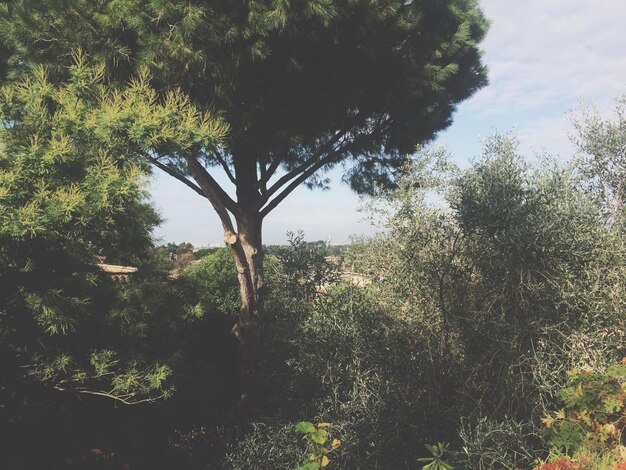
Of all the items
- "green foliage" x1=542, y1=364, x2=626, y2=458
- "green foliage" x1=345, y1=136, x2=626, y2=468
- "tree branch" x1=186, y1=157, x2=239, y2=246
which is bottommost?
"green foliage" x1=542, y1=364, x2=626, y2=458

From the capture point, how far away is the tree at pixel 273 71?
215 inches

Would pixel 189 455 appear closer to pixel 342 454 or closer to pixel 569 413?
pixel 342 454

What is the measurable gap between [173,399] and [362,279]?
10.0 ft

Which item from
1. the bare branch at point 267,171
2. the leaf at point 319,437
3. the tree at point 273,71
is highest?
the tree at point 273,71

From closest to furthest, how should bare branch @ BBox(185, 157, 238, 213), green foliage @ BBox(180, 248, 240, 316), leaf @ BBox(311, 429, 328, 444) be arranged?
1. leaf @ BBox(311, 429, 328, 444)
2. bare branch @ BBox(185, 157, 238, 213)
3. green foliage @ BBox(180, 248, 240, 316)

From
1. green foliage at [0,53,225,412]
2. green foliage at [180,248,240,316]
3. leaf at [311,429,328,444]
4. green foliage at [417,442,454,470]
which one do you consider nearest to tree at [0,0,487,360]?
green foliage at [0,53,225,412]

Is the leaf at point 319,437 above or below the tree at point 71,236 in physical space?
below

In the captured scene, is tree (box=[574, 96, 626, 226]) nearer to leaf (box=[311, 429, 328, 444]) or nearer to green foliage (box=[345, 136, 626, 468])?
green foliage (box=[345, 136, 626, 468])

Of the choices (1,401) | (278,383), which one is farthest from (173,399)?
(1,401)

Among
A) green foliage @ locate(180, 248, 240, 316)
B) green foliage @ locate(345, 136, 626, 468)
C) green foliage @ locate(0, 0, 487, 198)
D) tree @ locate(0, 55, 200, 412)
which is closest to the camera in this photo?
tree @ locate(0, 55, 200, 412)

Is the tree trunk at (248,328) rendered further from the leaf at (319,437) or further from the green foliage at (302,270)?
the leaf at (319,437)

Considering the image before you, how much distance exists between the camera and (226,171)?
7785mm

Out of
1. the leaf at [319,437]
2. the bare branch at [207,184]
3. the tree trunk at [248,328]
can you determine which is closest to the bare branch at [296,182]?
the bare branch at [207,184]

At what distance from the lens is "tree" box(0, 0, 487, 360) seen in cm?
546
